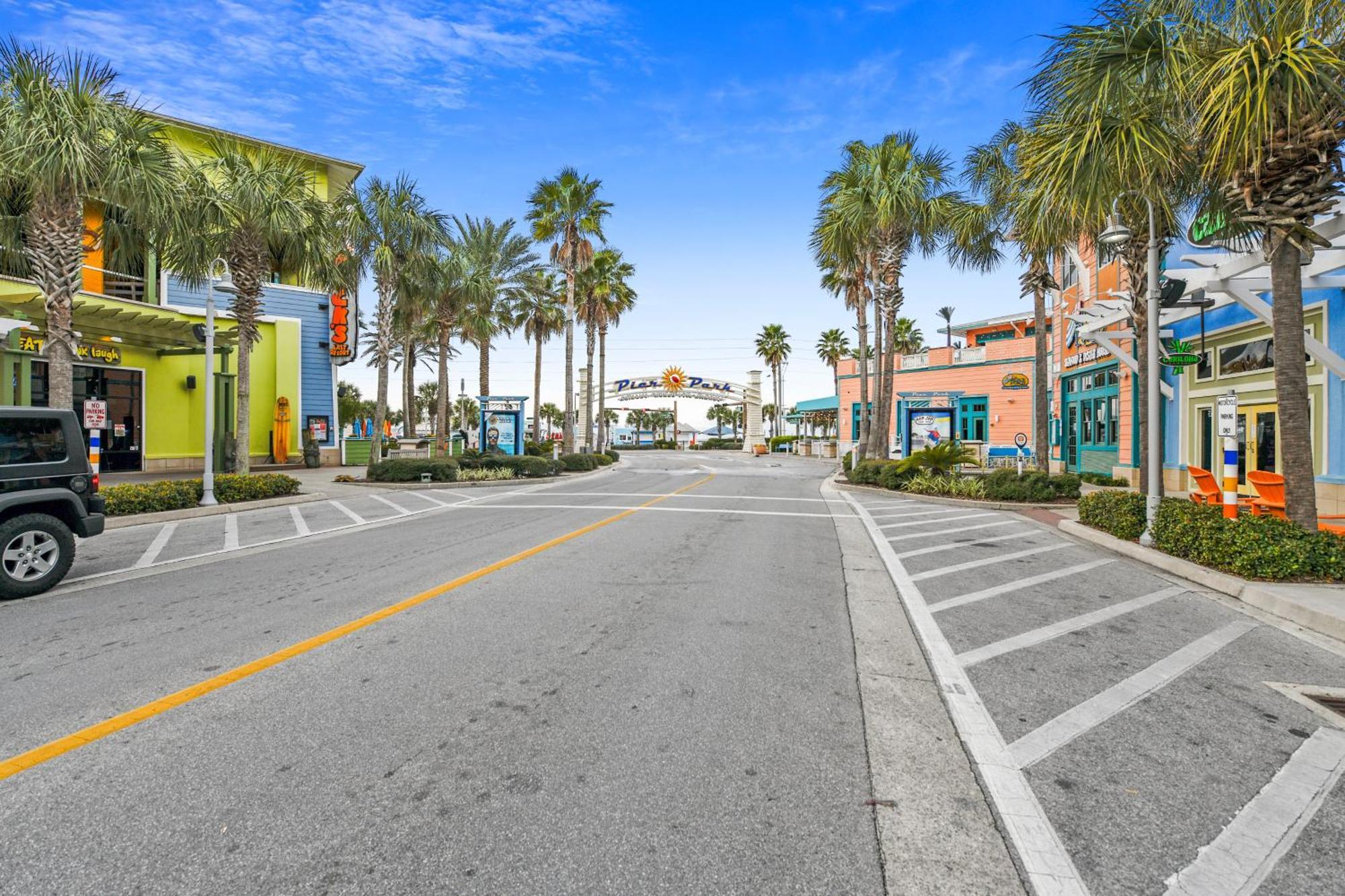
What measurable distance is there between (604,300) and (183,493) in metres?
26.3

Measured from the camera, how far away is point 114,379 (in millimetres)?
23828

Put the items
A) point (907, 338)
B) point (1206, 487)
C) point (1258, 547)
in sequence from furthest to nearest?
point (907, 338) → point (1206, 487) → point (1258, 547)

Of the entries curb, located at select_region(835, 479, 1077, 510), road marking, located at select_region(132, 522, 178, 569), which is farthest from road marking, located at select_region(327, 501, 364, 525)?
curb, located at select_region(835, 479, 1077, 510)

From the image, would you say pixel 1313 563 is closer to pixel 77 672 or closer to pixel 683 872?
pixel 683 872

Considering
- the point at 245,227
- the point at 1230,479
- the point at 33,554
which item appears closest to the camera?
the point at 33,554

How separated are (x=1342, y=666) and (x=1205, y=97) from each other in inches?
267

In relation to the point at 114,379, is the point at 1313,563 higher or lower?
lower

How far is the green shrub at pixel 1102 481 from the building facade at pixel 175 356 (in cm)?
2329

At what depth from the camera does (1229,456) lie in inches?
340

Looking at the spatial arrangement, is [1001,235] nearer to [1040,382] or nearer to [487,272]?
[1040,382]

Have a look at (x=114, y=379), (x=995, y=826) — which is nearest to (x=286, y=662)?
(x=995, y=826)

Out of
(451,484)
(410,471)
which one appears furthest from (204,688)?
(410,471)

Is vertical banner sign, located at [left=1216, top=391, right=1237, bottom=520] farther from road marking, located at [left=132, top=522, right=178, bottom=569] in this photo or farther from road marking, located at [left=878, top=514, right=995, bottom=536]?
road marking, located at [left=132, top=522, right=178, bottom=569]

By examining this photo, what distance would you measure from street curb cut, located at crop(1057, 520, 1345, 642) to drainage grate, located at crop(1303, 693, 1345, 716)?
186 centimetres
